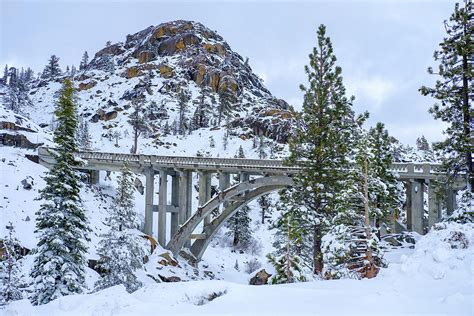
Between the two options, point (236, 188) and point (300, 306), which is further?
point (236, 188)

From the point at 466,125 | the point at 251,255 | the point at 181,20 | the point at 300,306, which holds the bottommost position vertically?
the point at 251,255

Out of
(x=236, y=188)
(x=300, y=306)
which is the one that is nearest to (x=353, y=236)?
(x=300, y=306)

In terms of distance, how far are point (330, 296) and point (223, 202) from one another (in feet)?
79.0

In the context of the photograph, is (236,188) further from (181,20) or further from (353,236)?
(181,20)

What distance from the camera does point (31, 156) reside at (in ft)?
128

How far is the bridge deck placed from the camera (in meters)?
25.5

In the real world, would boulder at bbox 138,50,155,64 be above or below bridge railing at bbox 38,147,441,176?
above

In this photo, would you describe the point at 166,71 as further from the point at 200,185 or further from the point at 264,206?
the point at 200,185

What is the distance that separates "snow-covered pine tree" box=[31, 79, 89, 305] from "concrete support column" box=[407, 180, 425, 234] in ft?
67.0

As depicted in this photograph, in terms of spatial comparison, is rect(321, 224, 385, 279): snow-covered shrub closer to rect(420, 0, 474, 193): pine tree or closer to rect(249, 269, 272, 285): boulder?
rect(420, 0, 474, 193): pine tree

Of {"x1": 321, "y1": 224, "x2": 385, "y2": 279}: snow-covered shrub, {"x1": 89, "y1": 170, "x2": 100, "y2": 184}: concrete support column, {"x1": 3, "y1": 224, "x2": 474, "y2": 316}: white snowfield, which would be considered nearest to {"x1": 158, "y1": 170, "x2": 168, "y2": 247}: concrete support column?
{"x1": 89, "y1": 170, "x2": 100, "y2": 184}: concrete support column

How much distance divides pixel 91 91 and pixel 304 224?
103 meters

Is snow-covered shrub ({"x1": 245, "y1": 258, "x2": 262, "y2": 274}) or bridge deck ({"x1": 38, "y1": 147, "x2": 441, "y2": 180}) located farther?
snow-covered shrub ({"x1": 245, "y1": 258, "x2": 262, "y2": 274})

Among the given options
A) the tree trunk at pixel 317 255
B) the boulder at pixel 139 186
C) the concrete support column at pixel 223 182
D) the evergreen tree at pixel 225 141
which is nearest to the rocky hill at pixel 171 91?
the evergreen tree at pixel 225 141
